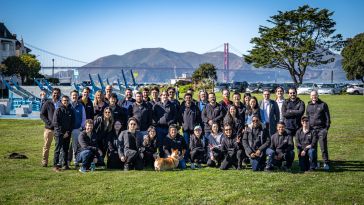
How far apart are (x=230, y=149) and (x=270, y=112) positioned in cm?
139

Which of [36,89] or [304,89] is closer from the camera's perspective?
[36,89]

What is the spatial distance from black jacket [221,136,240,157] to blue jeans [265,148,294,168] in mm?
746

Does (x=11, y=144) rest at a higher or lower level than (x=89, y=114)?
lower

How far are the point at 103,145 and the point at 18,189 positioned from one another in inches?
109

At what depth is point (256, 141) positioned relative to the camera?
974 cm

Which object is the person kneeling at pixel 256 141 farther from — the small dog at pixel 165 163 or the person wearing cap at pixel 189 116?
the small dog at pixel 165 163

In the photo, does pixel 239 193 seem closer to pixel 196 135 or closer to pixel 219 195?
pixel 219 195

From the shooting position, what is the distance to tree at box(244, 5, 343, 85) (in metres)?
58.0

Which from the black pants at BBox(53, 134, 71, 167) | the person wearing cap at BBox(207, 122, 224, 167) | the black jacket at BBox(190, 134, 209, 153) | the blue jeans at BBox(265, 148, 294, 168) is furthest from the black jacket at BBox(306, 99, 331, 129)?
the black pants at BBox(53, 134, 71, 167)

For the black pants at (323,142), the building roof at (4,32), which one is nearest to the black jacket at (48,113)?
the black pants at (323,142)

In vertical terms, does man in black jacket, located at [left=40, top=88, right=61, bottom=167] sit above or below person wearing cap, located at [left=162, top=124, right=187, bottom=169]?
above

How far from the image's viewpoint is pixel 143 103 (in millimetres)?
10602

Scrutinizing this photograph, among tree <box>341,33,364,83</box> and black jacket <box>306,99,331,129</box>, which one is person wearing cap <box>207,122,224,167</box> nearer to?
black jacket <box>306,99,331,129</box>

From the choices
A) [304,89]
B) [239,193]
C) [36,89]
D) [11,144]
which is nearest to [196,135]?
[239,193]
